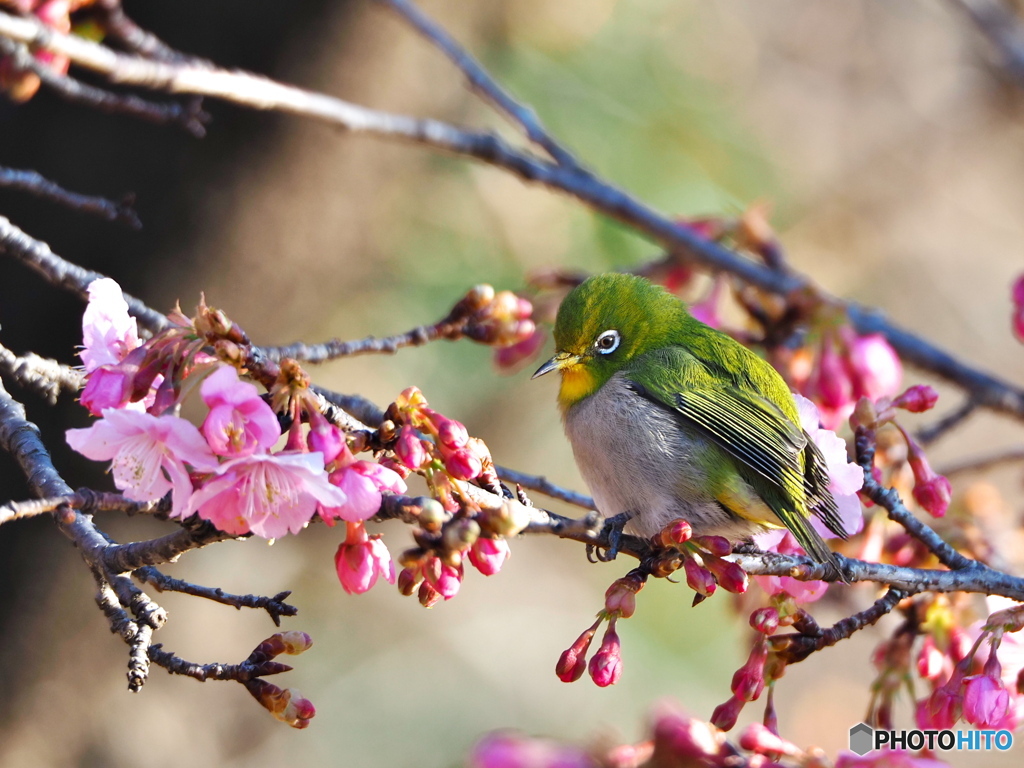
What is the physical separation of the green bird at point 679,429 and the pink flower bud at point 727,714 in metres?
0.38

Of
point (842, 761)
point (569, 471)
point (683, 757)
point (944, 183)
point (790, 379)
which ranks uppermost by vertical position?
point (944, 183)

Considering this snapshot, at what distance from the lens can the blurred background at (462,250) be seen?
3.68 meters

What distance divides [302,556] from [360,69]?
2.58 meters

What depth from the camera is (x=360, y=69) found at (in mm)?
3898

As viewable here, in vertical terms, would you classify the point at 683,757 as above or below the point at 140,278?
below

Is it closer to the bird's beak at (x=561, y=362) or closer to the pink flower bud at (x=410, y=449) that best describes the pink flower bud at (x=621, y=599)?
the pink flower bud at (x=410, y=449)

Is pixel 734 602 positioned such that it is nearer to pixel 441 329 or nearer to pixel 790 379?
pixel 790 379

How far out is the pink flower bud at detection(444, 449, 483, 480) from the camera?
64.5 inches

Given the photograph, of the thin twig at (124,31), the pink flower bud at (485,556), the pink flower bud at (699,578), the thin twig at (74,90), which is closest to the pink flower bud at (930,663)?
the pink flower bud at (699,578)

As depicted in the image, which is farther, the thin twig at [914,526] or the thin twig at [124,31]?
the thin twig at [124,31]

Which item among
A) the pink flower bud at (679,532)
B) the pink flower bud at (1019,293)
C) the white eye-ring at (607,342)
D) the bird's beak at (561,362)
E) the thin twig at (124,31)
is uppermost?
the pink flower bud at (1019,293)

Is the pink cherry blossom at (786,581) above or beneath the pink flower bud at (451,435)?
above

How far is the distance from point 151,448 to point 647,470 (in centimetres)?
137

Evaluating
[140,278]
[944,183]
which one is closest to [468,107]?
[140,278]
